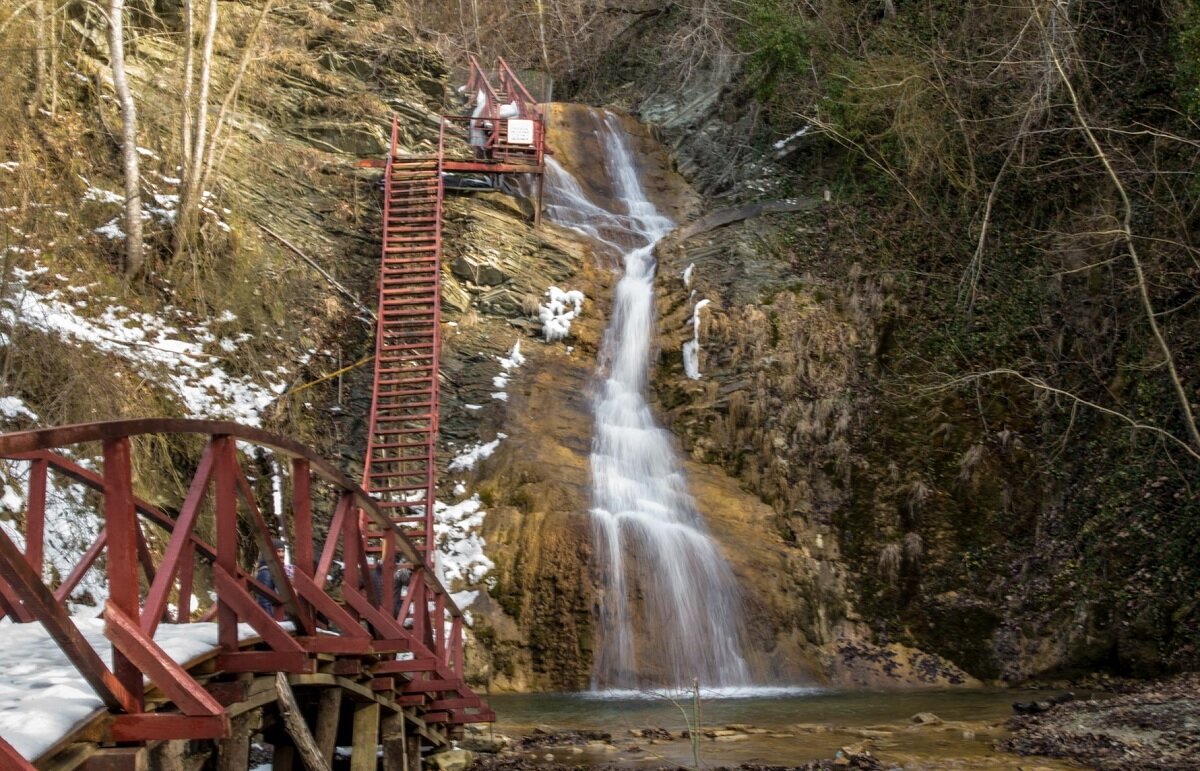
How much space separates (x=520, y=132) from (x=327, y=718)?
53.9ft

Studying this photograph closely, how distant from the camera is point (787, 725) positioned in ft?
39.4

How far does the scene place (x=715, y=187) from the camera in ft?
82.9

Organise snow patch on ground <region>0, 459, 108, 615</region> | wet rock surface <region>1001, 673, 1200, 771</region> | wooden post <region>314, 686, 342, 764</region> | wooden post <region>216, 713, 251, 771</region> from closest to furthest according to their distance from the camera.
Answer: wooden post <region>216, 713, 251, 771</region> < wooden post <region>314, 686, 342, 764</region> < wet rock surface <region>1001, 673, 1200, 771</region> < snow patch on ground <region>0, 459, 108, 615</region>

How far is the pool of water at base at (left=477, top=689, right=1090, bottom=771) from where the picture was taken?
10250 mm

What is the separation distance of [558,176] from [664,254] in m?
4.28

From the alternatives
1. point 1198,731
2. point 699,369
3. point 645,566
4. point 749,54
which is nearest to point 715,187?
point 749,54

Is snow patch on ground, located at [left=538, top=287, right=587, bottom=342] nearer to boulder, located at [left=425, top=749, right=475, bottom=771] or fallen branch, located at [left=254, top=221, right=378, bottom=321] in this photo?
fallen branch, located at [left=254, top=221, right=378, bottom=321]

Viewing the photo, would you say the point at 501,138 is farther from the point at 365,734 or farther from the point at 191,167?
the point at 365,734

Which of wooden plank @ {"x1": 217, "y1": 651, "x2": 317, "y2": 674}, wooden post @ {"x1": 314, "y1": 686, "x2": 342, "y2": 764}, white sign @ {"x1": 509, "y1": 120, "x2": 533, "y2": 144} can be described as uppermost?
white sign @ {"x1": 509, "y1": 120, "x2": 533, "y2": 144}

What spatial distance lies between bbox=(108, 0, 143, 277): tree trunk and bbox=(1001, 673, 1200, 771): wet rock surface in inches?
527

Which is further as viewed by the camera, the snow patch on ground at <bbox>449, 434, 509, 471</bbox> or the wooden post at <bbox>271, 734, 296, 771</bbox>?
the snow patch on ground at <bbox>449, 434, 509, 471</bbox>

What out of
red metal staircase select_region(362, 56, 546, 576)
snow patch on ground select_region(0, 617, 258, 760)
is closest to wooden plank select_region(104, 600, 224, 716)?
snow patch on ground select_region(0, 617, 258, 760)

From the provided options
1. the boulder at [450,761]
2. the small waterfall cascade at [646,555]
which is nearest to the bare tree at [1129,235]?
the small waterfall cascade at [646,555]

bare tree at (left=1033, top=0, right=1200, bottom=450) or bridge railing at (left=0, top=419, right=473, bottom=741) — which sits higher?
bare tree at (left=1033, top=0, right=1200, bottom=450)
